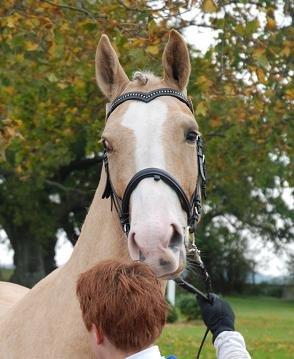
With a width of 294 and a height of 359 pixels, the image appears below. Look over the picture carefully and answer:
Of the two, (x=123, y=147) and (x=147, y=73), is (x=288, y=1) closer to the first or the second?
(x=147, y=73)

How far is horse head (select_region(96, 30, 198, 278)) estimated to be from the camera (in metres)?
3.28

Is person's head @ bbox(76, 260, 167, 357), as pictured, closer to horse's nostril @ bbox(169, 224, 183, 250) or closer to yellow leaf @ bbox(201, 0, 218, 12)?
horse's nostril @ bbox(169, 224, 183, 250)

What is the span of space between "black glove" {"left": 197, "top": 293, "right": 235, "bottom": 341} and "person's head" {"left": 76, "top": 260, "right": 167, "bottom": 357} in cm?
104

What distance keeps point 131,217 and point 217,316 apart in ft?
1.84

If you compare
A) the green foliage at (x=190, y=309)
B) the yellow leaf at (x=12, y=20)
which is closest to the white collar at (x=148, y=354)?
the yellow leaf at (x=12, y=20)

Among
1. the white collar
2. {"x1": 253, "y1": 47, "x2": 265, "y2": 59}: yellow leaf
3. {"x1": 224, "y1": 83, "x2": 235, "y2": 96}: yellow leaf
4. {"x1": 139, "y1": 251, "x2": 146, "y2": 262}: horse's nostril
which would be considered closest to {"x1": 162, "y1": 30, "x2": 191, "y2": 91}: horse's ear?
{"x1": 139, "y1": 251, "x2": 146, "y2": 262}: horse's nostril

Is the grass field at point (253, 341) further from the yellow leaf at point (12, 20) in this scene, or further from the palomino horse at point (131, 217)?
the palomino horse at point (131, 217)

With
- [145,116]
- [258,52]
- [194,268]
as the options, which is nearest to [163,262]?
[194,268]

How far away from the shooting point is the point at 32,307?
3.86 meters

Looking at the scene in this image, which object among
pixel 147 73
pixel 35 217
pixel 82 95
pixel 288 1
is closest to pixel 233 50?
pixel 288 1

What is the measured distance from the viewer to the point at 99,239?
3.73 metres

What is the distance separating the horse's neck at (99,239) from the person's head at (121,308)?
3.78 ft

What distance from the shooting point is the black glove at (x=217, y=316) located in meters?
3.45

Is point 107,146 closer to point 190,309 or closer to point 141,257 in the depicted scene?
point 141,257
